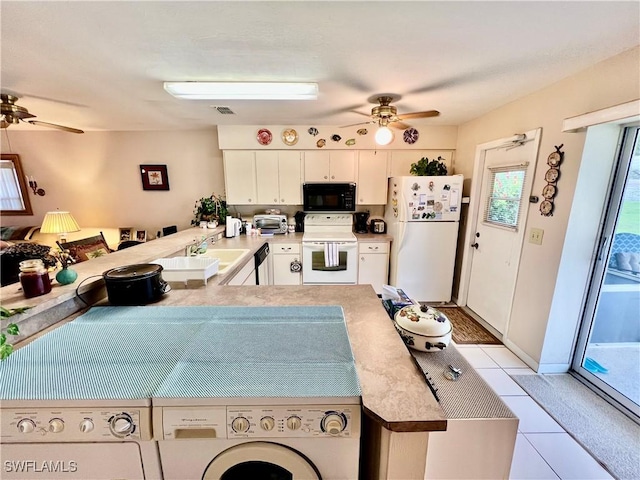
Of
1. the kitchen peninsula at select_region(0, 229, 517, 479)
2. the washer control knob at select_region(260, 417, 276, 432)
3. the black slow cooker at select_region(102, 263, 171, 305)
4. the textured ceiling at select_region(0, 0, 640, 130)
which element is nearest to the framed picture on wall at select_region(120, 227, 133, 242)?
the textured ceiling at select_region(0, 0, 640, 130)

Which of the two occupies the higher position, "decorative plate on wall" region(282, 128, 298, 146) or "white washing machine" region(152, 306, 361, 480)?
"decorative plate on wall" region(282, 128, 298, 146)

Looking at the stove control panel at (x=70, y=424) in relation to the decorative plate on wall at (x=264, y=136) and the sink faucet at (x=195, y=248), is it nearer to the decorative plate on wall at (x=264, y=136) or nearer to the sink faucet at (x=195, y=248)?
the sink faucet at (x=195, y=248)

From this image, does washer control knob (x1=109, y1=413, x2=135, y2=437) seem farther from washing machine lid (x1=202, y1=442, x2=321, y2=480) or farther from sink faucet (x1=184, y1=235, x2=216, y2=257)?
sink faucet (x1=184, y1=235, x2=216, y2=257)

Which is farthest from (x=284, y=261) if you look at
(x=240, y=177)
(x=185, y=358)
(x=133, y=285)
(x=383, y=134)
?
(x=185, y=358)

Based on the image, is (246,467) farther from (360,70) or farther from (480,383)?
(360,70)

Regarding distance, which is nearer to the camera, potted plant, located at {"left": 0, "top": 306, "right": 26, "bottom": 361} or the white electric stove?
potted plant, located at {"left": 0, "top": 306, "right": 26, "bottom": 361}

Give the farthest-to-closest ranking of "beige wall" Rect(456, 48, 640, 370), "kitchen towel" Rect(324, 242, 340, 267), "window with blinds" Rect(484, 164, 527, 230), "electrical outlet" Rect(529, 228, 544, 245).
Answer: "kitchen towel" Rect(324, 242, 340, 267), "window with blinds" Rect(484, 164, 527, 230), "electrical outlet" Rect(529, 228, 544, 245), "beige wall" Rect(456, 48, 640, 370)

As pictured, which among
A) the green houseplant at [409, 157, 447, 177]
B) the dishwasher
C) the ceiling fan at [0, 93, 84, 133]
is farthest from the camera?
the green houseplant at [409, 157, 447, 177]

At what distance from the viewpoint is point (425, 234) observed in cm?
321

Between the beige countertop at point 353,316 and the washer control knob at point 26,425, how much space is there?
452 mm

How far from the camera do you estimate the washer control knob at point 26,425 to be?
783 mm

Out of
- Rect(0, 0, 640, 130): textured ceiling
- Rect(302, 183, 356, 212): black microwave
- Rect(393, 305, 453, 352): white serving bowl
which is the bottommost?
Rect(393, 305, 453, 352): white serving bowl

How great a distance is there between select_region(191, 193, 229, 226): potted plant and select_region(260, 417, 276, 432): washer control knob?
306cm

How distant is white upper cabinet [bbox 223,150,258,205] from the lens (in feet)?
11.5
